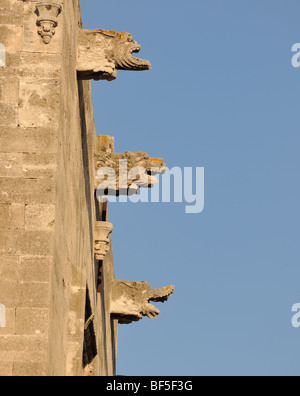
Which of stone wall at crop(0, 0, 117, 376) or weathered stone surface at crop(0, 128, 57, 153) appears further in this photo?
weathered stone surface at crop(0, 128, 57, 153)

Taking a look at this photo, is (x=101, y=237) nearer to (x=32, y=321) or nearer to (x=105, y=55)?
(x=105, y=55)

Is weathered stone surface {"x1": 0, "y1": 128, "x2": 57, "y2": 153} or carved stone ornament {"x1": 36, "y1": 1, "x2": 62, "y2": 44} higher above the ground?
carved stone ornament {"x1": 36, "y1": 1, "x2": 62, "y2": 44}

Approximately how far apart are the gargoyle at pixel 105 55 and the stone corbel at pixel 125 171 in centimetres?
229

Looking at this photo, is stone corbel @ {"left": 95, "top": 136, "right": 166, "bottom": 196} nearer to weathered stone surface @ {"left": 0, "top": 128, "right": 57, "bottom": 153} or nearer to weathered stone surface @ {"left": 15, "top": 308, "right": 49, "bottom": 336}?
weathered stone surface @ {"left": 0, "top": 128, "right": 57, "bottom": 153}

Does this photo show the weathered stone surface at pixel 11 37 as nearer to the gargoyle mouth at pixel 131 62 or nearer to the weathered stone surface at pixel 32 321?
the gargoyle mouth at pixel 131 62

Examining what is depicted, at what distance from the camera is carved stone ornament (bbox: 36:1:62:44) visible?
10.0 m

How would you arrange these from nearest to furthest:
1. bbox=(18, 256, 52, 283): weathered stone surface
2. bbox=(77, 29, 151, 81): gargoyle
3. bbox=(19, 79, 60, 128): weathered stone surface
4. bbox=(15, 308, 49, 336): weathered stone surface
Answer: bbox=(15, 308, 49, 336): weathered stone surface → bbox=(18, 256, 52, 283): weathered stone surface → bbox=(19, 79, 60, 128): weathered stone surface → bbox=(77, 29, 151, 81): gargoyle

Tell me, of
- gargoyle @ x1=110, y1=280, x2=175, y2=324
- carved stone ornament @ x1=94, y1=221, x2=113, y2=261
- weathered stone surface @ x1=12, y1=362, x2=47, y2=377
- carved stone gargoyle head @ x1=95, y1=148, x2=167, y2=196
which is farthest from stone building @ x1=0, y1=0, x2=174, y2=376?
gargoyle @ x1=110, y1=280, x2=175, y2=324

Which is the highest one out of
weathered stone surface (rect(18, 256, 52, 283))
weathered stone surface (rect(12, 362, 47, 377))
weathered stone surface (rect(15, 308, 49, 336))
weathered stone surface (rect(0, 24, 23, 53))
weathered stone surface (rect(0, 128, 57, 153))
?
weathered stone surface (rect(0, 24, 23, 53))

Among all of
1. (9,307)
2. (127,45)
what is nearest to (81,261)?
(127,45)

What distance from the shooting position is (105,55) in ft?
37.4

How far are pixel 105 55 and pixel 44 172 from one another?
2.16m
